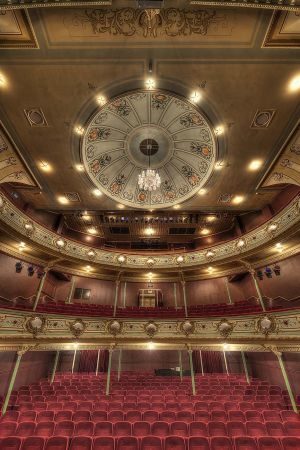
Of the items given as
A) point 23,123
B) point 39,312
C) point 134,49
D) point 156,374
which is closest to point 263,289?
point 156,374

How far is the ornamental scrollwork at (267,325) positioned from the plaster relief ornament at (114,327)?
5972 millimetres

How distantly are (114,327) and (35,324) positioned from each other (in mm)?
3275

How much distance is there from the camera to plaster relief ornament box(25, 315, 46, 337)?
26.8 ft

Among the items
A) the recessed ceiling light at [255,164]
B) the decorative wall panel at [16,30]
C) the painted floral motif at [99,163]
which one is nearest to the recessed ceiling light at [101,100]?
the decorative wall panel at [16,30]

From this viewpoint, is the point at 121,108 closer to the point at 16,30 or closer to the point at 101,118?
the point at 101,118

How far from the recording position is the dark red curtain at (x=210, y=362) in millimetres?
12398

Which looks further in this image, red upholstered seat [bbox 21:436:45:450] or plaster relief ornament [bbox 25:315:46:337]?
plaster relief ornament [bbox 25:315:46:337]

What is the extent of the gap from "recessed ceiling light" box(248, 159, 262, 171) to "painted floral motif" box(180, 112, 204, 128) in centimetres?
295

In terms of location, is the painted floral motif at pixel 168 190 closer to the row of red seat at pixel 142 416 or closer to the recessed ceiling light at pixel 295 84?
the recessed ceiling light at pixel 295 84

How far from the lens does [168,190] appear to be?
1252 centimetres

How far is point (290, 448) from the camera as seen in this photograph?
4.52 meters

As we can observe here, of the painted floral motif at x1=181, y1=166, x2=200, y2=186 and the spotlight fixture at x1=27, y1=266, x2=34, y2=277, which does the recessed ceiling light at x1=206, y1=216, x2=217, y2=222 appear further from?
the spotlight fixture at x1=27, y1=266, x2=34, y2=277

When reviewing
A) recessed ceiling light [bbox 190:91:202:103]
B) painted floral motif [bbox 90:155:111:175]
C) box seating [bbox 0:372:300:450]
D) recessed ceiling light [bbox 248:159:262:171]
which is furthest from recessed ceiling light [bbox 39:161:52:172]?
recessed ceiling light [bbox 248:159:262:171]

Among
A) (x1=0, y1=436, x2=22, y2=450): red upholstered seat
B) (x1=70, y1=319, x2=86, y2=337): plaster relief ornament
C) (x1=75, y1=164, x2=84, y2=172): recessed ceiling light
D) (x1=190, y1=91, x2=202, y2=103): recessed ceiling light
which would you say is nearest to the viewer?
(x1=0, y1=436, x2=22, y2=450): red upholstered seat
